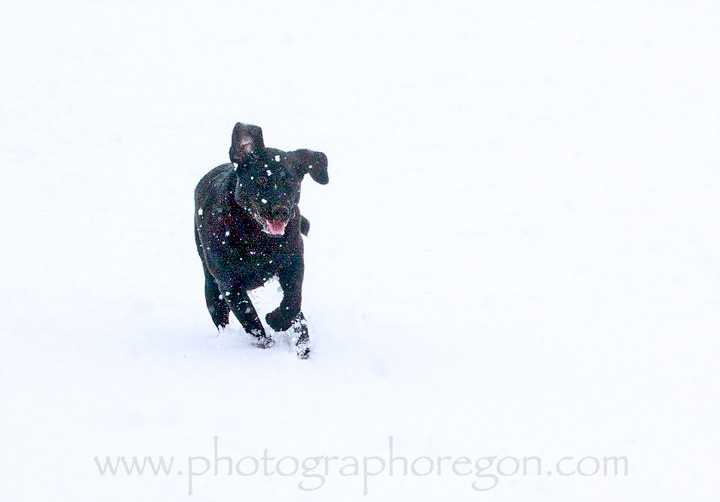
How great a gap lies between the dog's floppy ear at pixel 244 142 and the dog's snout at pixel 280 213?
1.43 ft

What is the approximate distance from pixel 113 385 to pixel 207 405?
0.51 metres

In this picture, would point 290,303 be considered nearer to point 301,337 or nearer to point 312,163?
point 301,337

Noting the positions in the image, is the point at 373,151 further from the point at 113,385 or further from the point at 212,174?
the point at 113,385

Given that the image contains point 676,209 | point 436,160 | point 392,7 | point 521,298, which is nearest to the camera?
point 521,298

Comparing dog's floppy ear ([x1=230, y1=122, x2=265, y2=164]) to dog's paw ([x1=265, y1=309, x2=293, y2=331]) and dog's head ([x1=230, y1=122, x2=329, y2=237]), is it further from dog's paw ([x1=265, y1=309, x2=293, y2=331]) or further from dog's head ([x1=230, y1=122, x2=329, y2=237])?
dog's paw ([x1=265, y1=309, x2=293, y2=331])

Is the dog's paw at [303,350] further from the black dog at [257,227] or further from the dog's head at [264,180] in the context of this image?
the dog's head at [264,180]

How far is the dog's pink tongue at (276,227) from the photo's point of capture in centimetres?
447

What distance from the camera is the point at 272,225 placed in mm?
4488

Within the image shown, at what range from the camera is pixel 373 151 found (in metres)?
11.9

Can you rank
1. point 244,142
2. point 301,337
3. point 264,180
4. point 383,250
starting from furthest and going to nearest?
1. point 383,250
2. point 301,337
3. point 244,142
4. point 264,180

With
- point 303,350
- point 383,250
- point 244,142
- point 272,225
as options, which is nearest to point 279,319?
point 303,350

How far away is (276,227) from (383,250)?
12.2 feet

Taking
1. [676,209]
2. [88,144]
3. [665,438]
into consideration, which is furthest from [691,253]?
[88,144]

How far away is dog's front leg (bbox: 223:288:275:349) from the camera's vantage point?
4.92m
